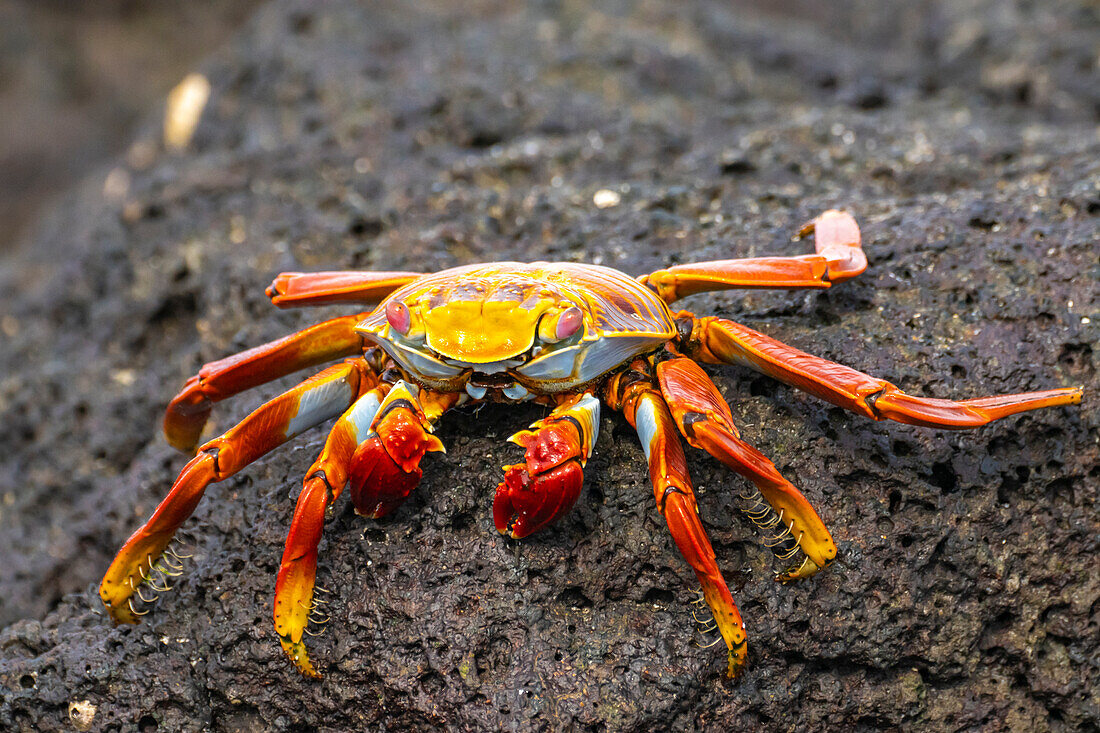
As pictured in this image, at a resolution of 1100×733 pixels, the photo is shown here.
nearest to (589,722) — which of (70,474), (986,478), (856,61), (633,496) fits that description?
(633,496)

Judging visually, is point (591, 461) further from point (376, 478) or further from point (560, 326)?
point (376, 478)

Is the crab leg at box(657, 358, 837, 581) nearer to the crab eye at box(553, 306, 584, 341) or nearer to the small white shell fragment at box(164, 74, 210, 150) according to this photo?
the crab eye at box(553, 306, 584, 341)

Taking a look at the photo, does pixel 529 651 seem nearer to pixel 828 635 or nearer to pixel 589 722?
pixel 589 722

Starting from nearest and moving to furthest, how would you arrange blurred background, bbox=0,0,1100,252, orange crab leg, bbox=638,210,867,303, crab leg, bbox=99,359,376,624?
crab leg, bbox=99,359,376,624
orange crab leg, bbox=638,210,867,303
blurred background, bbox=0,0,1100,252

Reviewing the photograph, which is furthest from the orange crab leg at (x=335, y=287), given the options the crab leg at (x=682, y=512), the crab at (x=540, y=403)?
the crab leg at (x=682, y=512)

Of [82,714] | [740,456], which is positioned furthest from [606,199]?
[82,714]

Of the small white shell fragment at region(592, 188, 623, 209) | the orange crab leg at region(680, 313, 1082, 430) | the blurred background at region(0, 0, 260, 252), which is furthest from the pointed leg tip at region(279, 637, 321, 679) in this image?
the blurred background at region(0, 0, 260, 252)
